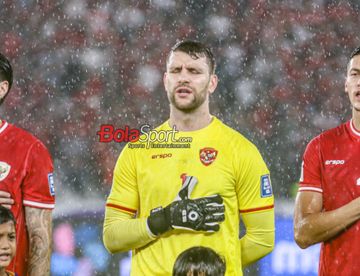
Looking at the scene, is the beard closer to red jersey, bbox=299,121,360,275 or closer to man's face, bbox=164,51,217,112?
man's face, bbox=164,51,217,112

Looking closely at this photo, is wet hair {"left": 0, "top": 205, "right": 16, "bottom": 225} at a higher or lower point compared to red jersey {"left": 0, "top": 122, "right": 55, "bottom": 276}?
lower

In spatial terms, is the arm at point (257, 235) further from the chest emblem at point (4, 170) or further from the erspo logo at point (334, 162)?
the chest emblem at point (4, 170)

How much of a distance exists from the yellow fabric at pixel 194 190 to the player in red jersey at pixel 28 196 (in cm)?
27

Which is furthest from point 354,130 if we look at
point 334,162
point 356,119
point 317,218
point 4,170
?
point 4,170

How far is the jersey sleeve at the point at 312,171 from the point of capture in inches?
122

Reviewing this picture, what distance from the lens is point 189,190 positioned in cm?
315

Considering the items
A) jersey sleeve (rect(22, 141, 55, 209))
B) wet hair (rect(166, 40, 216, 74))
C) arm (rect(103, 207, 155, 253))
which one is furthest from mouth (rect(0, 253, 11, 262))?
wet hair (rect(166, 40, 216, 74))

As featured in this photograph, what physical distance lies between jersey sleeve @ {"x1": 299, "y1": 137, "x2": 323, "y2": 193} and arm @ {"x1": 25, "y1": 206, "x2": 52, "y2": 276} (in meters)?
0.99

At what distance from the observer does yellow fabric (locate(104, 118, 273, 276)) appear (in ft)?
10.3

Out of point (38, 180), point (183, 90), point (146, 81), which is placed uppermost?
point (146, 81)

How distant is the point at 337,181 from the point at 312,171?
4.0 inches

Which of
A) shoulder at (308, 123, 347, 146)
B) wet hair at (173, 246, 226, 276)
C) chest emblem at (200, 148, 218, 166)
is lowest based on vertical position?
wet hair at (173, 246, 226, 276)

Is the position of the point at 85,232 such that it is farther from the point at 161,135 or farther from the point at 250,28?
the point at 161,135

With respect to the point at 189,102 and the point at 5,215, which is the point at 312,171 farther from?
the point at 5,215
